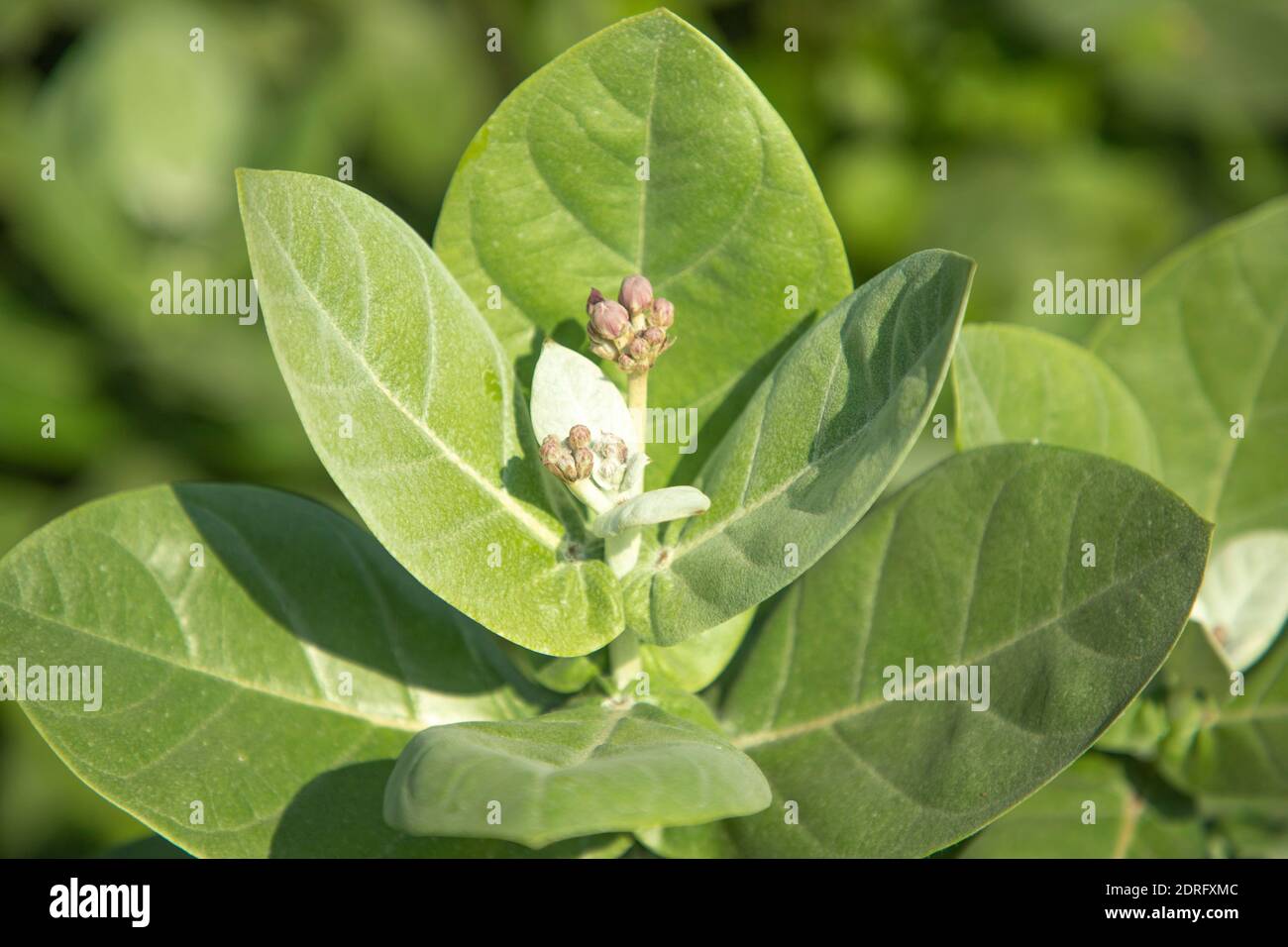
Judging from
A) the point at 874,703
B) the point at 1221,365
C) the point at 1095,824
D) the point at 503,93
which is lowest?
the point at 1095,824

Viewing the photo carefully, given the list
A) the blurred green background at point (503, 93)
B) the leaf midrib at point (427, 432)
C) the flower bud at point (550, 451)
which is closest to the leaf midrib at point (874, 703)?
the leaf midrib at point (427, 432)

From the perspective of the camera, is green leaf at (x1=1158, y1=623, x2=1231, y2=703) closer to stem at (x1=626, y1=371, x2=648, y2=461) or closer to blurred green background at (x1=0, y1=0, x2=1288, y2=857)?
stem at (x1=626, y1=371, x2=648, y2=461)

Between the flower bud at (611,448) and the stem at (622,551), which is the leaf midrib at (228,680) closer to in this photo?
the stem at (622,551)

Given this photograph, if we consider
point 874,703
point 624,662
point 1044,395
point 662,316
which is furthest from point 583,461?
point 1044,395

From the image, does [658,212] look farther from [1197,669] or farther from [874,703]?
[1197,669]

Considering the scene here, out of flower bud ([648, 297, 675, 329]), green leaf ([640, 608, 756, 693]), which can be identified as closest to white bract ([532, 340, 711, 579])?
flower bud ([648, 297, 675, 329])

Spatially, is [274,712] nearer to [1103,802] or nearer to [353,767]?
[353,767]

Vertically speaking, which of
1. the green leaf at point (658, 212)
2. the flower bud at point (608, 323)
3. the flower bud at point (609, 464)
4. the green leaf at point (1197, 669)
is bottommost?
the green leaf at point (1197, 669)

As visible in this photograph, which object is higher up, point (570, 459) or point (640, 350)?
point (640, 350)
